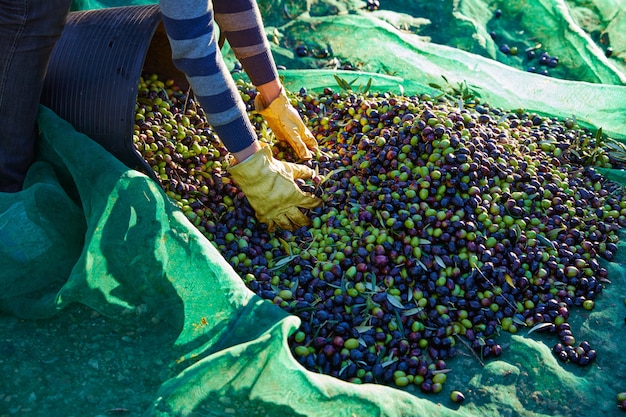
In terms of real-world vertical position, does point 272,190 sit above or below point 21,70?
below

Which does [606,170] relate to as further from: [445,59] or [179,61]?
[179,61]

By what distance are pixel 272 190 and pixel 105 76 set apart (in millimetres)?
876

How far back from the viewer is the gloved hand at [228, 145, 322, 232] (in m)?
2.58

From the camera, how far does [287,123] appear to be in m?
2.99

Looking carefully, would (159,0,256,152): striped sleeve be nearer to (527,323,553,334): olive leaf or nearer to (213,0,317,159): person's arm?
(213,0,317,159): person's arm

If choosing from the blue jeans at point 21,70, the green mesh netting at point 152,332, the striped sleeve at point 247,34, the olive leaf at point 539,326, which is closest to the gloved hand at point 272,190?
the green mesh netting at point 152,332

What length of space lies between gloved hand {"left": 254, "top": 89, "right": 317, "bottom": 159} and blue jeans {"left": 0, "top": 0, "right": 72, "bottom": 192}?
3.15 feet

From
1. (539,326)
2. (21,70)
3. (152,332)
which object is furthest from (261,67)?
(539,326)

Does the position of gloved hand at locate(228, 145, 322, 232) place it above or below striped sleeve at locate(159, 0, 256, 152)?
below

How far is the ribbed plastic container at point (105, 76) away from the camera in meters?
2.69

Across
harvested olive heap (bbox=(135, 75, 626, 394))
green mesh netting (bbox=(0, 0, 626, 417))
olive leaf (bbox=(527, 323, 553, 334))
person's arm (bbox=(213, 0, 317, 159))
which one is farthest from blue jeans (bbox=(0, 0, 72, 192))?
olive leaf (bbox=(527, 323, 553, 334))

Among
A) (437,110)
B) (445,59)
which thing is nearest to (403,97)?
(437,110)

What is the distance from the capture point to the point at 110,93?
2.71m

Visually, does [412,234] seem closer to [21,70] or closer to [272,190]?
[272,190]
